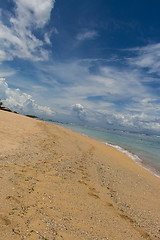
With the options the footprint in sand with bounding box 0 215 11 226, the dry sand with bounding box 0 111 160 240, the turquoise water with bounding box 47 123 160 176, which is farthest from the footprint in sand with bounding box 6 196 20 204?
the turquoise water with bounding box 47 123 160 176

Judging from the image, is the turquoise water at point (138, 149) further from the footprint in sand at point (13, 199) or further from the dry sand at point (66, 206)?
the footprint in sand at point (13, 199)

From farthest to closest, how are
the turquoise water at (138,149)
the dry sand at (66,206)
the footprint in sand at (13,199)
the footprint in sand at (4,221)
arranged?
the turquoise water at (138,149)
the footprint in sand at (13,199)
the dry sand at (66,206)
the footprint in sand at (4,221)

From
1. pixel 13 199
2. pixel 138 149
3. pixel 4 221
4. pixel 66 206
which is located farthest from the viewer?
pixel 138 149

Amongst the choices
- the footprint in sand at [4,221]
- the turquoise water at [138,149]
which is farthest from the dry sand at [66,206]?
the turquoise water at [138,149]

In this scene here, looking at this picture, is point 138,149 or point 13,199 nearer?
point 13,199

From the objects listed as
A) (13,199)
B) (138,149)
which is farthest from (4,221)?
(138,149)

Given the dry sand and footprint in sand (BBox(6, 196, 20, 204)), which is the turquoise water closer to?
the dry sand

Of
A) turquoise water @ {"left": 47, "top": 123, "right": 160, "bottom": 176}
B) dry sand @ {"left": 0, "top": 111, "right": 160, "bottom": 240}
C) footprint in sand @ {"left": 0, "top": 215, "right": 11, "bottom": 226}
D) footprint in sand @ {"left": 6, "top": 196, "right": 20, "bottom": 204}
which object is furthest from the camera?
turquoise water @ {"left": 47, "top": 123, "right": 160, "bottom": 176}

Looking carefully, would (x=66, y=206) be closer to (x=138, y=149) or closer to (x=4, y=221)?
(x=4, y=221)

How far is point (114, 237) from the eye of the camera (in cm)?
458

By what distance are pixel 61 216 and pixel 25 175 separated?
127 inches

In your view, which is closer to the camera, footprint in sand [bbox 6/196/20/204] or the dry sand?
the dry sand

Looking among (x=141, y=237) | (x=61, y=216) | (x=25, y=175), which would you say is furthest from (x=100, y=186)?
(x=25, y=175)

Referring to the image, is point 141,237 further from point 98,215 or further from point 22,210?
point 22,210
